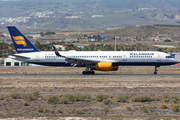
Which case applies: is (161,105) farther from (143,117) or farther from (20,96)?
(20,96)

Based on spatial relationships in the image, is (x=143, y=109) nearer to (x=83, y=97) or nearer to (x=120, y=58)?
(x=83, y=97)

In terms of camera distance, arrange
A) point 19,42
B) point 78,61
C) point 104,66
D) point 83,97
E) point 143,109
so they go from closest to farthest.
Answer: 1. point 143,109
2. point 83,97
3. point 104,66
4. point 78,61
5. point 19,42

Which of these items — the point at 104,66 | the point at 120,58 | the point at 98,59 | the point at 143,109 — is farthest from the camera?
the point at 98,59

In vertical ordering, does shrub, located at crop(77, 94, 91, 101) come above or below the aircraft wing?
below

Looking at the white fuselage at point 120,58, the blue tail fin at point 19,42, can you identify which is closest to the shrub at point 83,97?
the white fuselage at point 120,58

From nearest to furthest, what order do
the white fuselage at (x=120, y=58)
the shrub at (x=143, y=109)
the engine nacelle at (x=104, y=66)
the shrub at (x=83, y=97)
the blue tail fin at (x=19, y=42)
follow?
the shrub at (x=143, y=109)
the shrub at (x=83, y=97)
the engine nacelle at (x=104, y=66)
the white fuselage at (x=120, y=58)
the blue tail fin at (x=19, y=42)

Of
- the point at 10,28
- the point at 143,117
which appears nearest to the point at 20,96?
the point at 143,117

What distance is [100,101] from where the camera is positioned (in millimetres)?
25734

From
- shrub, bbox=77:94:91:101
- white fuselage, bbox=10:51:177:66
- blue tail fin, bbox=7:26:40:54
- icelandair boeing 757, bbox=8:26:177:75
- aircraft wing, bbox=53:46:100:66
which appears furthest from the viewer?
blue tail fin, bbox=7:26:40:54

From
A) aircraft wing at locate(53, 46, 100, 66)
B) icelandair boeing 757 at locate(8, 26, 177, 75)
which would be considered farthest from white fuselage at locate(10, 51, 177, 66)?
aircraft wing at locate(53, 46, 100, 66)

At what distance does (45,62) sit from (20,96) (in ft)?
73.1

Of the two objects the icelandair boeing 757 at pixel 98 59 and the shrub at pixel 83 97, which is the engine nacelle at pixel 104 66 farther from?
the shrub at pixel 83 97

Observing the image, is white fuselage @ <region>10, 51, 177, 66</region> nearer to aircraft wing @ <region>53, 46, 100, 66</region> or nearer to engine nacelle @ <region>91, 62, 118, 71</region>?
aircraft wing @ <region>53, 46, 100, 66</region>

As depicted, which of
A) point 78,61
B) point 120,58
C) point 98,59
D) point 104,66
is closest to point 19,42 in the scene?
point 78,61
